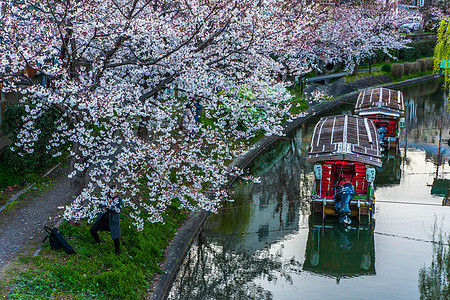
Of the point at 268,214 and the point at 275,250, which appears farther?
the point at 268,214

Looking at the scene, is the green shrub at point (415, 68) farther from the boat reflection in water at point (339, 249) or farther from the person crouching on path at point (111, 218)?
the person crouching on path at point (111, 218)

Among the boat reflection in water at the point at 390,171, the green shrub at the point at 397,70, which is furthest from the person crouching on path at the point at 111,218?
the green shrub at the point at 397,70

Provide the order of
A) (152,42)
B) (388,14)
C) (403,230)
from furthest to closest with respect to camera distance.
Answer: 1. (388,14)
2. (403,230)
3. (152,42)

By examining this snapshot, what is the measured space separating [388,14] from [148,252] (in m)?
54.7

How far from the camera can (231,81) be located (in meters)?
19.5

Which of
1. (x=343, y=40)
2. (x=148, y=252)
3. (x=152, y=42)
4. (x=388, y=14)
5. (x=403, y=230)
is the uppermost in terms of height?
(x=388, y=14)

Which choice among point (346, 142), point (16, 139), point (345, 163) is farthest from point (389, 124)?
point (16, 139)

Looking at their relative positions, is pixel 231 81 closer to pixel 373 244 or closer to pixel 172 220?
pixel 172 220

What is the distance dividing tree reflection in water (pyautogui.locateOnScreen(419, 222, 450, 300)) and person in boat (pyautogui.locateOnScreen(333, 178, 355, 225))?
336 cm

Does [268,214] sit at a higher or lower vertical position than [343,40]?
lower

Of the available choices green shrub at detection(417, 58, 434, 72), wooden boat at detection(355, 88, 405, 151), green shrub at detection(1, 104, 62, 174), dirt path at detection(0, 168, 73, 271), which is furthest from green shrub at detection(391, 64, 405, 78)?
dirt path at detection(0, 168, 73, 271)

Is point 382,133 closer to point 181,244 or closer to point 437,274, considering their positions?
point 437,274

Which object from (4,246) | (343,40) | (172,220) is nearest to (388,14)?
(343,40)

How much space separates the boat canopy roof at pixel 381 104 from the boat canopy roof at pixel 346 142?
808 centimetres
